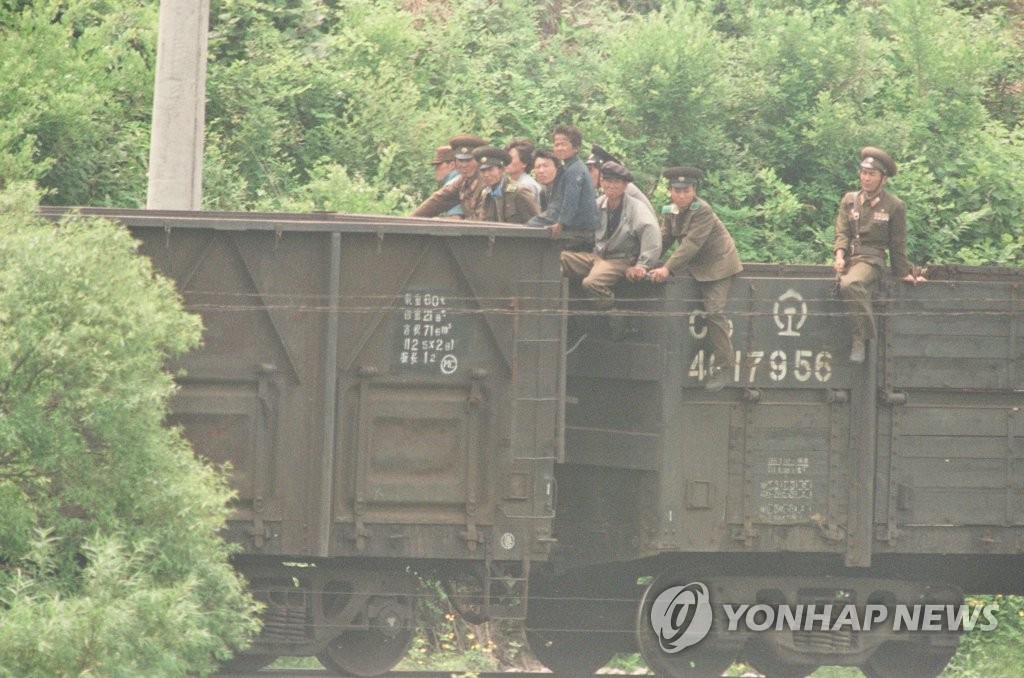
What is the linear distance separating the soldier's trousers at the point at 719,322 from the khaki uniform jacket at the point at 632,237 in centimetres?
43

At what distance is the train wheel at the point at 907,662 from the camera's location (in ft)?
37.0

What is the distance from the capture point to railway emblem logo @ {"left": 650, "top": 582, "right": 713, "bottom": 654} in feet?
35.7

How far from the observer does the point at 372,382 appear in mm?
9875

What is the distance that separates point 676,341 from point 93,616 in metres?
4.58

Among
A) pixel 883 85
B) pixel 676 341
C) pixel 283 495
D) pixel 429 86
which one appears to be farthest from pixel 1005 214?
pixel 283 495

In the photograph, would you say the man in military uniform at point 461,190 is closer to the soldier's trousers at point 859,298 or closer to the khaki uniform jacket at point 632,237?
the khaki uniform jacket at point 632,237

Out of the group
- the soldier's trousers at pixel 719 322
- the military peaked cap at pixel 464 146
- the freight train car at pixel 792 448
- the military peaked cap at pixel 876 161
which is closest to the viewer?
the soldier's trousers at pixel 719 322

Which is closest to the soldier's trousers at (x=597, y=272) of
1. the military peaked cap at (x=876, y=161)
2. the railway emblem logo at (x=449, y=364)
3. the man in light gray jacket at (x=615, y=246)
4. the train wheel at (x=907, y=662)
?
the man in light gray jacket at (x=615, y=246)

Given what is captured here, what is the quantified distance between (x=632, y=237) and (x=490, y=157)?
4.24 ft

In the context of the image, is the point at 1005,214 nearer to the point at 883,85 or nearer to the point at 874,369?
the point at 883,85

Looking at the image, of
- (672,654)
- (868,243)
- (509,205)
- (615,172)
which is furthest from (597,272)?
(672,654)

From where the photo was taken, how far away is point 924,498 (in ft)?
35.4

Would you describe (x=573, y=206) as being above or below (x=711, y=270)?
above

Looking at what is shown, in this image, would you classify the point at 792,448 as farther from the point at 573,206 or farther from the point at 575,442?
the point at 573,206
